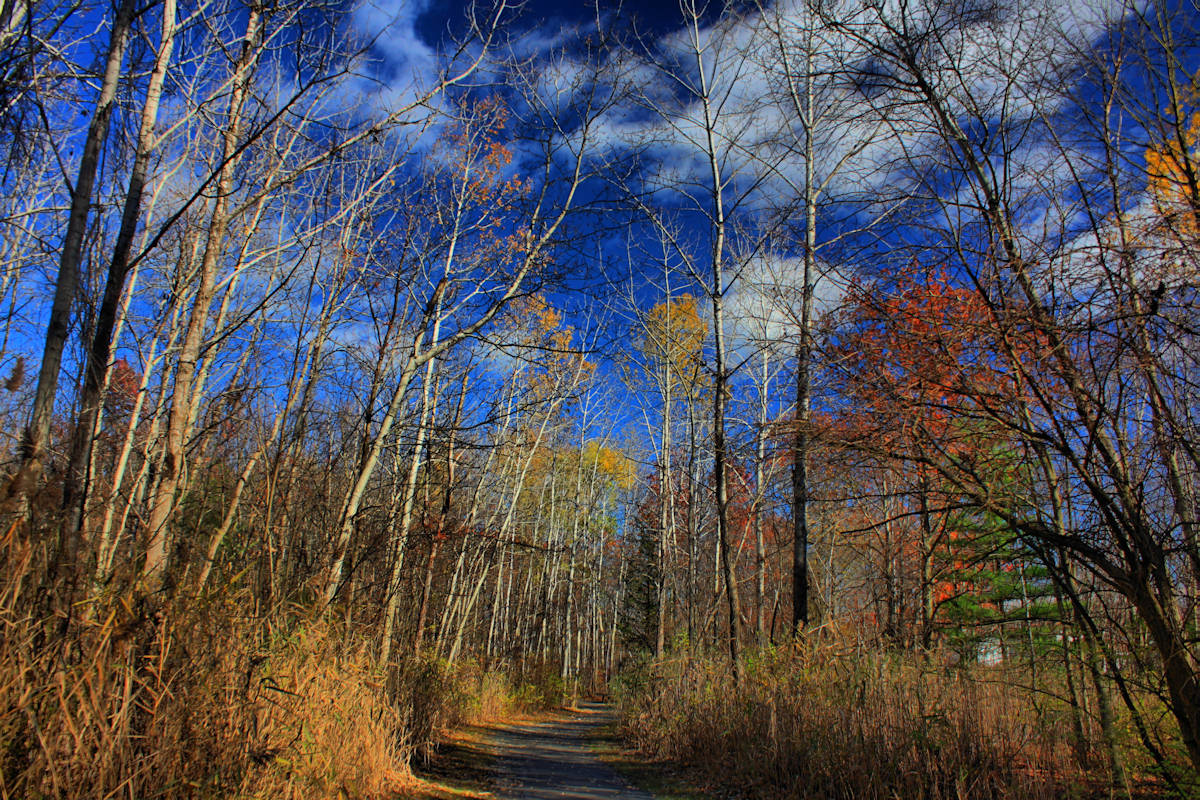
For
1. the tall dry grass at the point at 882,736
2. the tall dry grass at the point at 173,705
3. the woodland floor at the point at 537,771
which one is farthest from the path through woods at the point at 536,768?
the tall dry grass at the point at 173,705

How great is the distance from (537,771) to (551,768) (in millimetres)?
408

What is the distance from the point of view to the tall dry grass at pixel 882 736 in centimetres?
395

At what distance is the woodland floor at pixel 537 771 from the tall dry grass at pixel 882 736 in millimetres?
905

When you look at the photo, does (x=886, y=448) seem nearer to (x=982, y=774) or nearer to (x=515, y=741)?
(x=982, y=774)

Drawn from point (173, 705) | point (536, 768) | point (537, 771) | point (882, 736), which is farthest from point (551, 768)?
point (173, 705)

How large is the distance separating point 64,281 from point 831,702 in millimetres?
5882

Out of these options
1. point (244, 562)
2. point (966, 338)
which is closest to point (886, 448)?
point (966, 338)

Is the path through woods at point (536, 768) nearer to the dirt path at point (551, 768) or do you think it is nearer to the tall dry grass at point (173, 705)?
the dirt path at point (551, 768)

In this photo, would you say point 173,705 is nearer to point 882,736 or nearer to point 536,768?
point 882,736

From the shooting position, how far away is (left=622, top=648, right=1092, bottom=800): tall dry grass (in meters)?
3.95

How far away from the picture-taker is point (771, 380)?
46.3 feet

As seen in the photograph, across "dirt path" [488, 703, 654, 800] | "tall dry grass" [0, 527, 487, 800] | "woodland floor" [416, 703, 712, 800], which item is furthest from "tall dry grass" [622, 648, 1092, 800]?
"tall dry grass" [0, 527, 487, 800]

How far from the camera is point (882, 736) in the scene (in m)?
4.43

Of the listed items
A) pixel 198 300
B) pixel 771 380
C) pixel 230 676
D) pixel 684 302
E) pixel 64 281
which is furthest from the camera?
pixel 684 302
